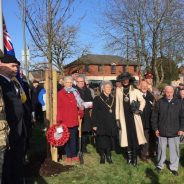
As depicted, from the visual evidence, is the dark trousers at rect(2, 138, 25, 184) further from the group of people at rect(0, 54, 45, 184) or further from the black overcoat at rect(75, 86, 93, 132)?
the black overcoat at rect(75, 86, 93, 132)

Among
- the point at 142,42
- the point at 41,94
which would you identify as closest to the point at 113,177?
the point at 41,94

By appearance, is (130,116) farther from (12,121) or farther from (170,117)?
(12,121)

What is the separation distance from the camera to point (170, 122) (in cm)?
806

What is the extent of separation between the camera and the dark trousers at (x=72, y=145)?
352 inches

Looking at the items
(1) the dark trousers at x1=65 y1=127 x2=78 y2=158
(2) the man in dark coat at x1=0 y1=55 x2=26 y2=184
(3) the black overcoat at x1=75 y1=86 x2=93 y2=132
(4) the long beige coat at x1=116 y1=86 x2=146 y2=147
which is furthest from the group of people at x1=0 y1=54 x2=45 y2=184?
(3) the black overcoat at x1=75 y1=86 x2=93 y2=132

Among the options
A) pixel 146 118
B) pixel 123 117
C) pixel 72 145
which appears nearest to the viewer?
pixel 72 145

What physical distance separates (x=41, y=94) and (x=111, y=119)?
586 cm

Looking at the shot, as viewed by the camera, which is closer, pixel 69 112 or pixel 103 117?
pixel 69 112

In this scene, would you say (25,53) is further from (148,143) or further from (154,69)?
(148,143)

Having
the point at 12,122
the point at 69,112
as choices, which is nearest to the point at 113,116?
the point at 69,112

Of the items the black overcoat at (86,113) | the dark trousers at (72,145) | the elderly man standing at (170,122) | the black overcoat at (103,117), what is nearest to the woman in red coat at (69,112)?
the dark trousers at (72,145)

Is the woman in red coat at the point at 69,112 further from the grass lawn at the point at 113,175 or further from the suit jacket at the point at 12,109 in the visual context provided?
the suit jacket at the point at 12,109

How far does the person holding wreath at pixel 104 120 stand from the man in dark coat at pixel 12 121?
3.07 meters

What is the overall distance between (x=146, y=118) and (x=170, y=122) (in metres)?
1.41
